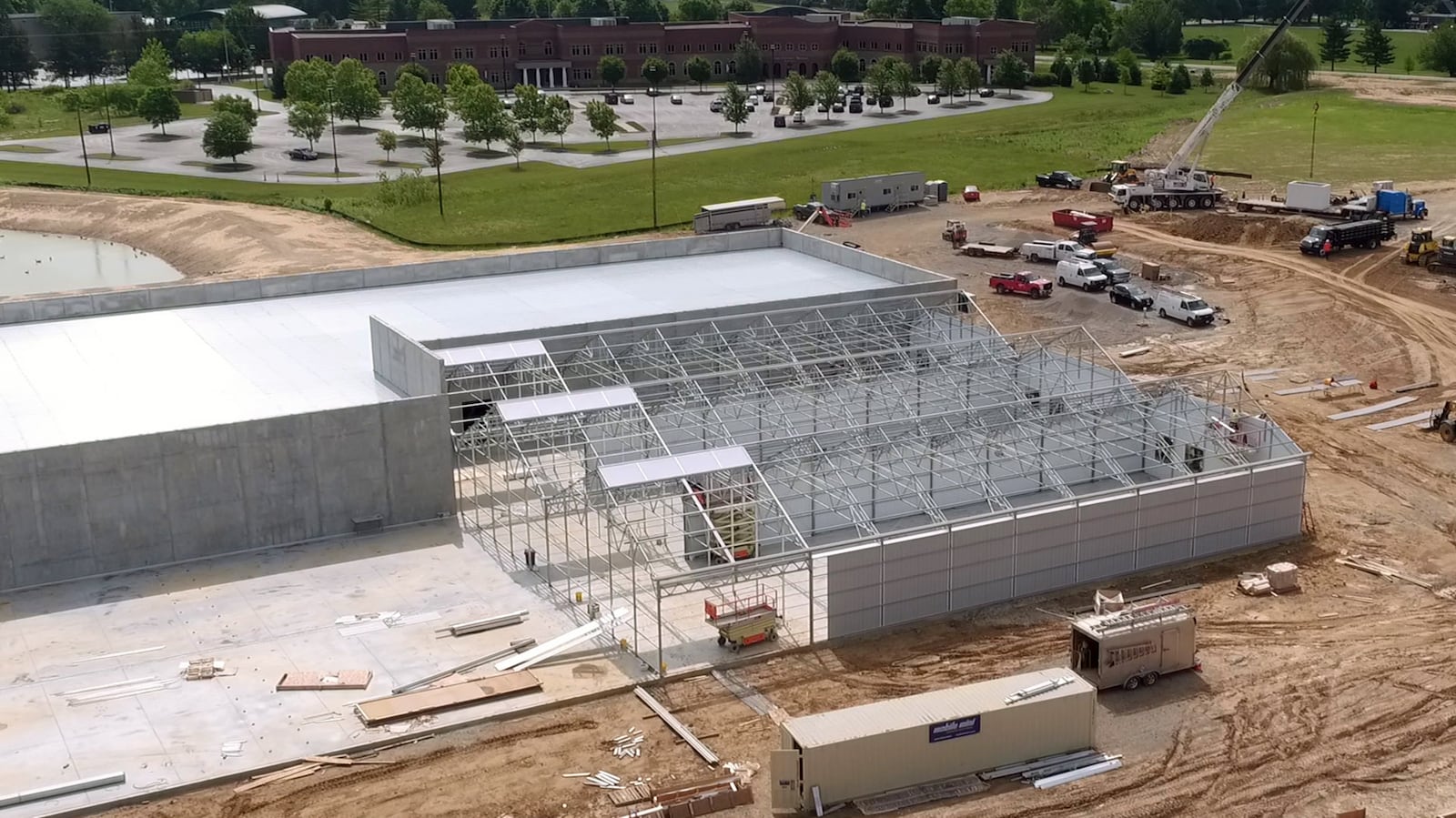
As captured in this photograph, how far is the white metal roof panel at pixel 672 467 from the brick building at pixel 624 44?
131 m

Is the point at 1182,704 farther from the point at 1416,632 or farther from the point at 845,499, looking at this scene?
the point at 845,499

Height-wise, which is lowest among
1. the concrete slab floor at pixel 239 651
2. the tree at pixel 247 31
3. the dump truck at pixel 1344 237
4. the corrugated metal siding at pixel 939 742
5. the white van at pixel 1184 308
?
the concrete slab floor at pixel 239 651

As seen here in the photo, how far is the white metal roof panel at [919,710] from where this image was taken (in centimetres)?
2888

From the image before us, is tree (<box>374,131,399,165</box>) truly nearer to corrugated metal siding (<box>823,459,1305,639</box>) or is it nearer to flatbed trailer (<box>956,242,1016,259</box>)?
flatbed trailer (<box>956,242,1016,259</box>)

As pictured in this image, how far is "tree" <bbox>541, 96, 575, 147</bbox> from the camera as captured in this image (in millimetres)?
124125

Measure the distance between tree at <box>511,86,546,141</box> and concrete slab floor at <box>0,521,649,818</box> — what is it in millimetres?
84257

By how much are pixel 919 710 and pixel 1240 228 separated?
6232cm

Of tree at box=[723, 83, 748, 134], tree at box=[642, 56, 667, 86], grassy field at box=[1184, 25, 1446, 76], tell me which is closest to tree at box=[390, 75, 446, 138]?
tree at box=[723, 83, 748, 134]

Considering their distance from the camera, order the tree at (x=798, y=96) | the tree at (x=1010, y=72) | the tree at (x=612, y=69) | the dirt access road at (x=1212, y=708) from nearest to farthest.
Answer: the dirt access road at (x=1212, y=708) < the tree at (x=798, y=96) < the tree at (x=1010, y=72) < the tree at (x=612, y=69)

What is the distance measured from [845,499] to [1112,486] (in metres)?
9.50

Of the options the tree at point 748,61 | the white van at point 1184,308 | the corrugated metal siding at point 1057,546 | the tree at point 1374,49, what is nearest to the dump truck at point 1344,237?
the white van at point 1184,308

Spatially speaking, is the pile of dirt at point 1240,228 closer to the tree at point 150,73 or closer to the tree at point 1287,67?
the tree at point 1287,67

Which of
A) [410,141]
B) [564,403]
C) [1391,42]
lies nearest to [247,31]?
[410,141]

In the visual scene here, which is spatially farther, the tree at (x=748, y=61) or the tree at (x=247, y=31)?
the tree at (x=247, y=31)
